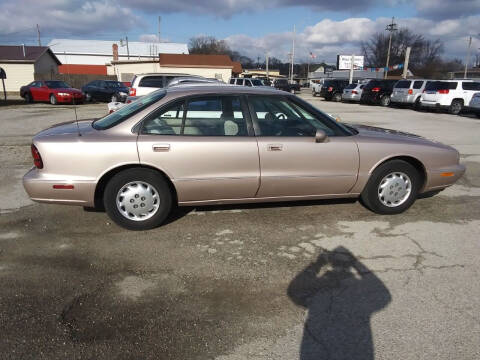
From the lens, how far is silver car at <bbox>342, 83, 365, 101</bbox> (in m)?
26.7

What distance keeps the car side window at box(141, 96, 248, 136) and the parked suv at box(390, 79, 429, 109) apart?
20.1 metres

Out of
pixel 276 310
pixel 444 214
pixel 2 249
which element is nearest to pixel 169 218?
pixel 2 249

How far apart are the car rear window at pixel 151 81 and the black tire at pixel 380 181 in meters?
10.6

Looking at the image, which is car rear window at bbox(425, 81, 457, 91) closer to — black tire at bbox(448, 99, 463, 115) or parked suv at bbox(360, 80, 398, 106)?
black tire at bbox(448, 99, 463, 115)

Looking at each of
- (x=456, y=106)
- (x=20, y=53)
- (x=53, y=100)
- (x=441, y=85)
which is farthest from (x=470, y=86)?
(x=20, y=53)

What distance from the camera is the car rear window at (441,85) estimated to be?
1869cm

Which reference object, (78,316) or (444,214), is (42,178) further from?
(444,214)

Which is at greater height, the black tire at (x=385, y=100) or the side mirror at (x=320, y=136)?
the black tire at (x=385, y=100)

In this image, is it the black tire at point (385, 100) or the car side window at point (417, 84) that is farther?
the black tire at point (385, 100)

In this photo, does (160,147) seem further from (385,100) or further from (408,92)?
(385,100)

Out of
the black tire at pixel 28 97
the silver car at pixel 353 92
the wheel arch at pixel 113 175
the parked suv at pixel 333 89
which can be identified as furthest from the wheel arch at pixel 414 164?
the parked suv at pixel 333 89

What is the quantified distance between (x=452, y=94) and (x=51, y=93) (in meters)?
22.5

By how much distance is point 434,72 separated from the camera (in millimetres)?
76750

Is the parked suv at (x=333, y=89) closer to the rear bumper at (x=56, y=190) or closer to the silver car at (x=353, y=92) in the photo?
the silver car at (x=353, y=92)
